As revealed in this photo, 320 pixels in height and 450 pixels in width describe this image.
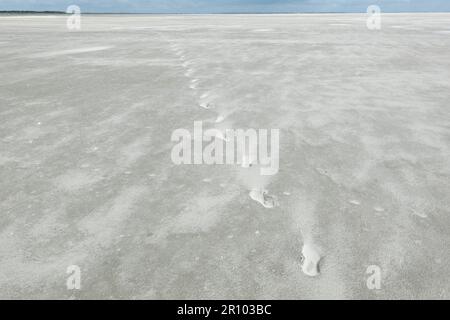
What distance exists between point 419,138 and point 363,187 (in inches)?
76.4

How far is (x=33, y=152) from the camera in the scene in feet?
16.2

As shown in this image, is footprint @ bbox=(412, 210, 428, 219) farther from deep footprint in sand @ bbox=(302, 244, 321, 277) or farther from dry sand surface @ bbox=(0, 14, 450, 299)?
deep footprint in sand @ bbox=(302, 244, 321, 277)

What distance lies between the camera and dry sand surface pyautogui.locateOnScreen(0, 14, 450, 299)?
2.76 metres

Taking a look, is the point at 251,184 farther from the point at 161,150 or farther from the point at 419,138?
the point at 419,138

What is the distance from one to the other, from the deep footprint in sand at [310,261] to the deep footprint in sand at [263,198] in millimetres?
704

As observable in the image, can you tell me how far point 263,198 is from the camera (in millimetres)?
3877

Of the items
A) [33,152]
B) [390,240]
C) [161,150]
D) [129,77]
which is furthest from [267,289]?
[129,77]

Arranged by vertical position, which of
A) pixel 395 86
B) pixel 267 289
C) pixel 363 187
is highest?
pixel 395 86

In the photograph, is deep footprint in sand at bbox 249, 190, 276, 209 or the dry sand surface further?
deep footprint in sand at bbox 249, 190, 276, 209

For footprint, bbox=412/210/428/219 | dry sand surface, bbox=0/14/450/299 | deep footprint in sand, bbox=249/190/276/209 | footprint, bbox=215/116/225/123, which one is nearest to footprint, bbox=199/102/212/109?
dry sand surface, bbox=0/14/450/299

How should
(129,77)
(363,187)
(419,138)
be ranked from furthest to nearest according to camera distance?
(129,77) < (419,138) < (363,187)

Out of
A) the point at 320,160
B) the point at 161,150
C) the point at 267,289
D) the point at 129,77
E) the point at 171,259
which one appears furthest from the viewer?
the point at 129,77

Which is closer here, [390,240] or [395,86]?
[390,240]

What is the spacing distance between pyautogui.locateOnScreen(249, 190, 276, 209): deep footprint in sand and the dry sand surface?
85mm
